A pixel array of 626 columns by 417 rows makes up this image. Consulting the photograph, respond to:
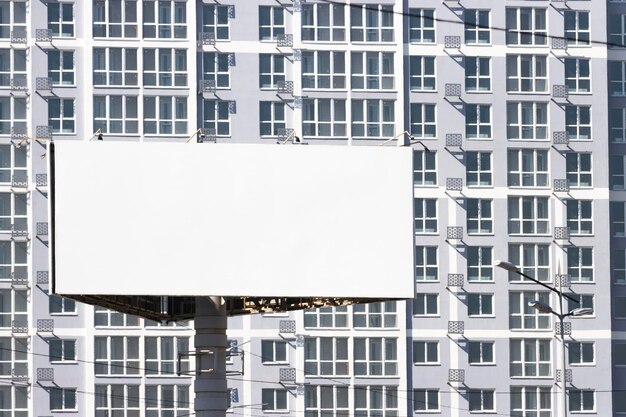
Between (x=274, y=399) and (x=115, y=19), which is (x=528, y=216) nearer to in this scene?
(x=274, y=399)

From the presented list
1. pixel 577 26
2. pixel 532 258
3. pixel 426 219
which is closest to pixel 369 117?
pixel 426 219

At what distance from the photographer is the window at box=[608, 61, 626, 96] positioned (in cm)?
10519

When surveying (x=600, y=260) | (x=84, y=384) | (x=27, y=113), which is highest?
(x=27, y=113)

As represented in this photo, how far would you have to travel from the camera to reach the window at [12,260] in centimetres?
9988

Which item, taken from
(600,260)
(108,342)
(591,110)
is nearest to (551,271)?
(600,260)

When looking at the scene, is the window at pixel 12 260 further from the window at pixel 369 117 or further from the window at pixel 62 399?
the window at pixel 369 117

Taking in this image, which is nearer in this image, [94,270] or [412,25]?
[94,270]

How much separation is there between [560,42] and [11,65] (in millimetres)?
29230

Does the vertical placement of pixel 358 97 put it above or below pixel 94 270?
above

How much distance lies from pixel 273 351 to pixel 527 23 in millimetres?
22284

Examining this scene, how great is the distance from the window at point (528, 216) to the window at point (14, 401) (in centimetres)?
2711

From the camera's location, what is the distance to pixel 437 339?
10219 cm

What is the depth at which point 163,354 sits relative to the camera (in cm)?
10069

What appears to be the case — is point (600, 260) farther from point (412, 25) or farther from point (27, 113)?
point (27, 113)
